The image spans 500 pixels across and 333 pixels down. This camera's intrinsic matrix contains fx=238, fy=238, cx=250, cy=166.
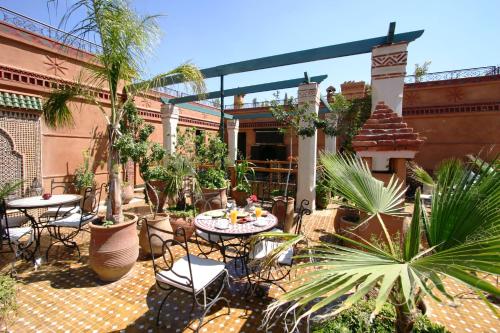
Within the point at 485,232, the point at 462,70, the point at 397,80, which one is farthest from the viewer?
the point at 462,70

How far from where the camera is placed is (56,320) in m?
2.56

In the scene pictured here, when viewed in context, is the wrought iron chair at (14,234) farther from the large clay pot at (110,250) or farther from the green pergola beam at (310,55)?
the green pergola beam at (310,55)

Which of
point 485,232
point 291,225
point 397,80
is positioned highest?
point 397,80

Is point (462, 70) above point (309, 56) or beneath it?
above

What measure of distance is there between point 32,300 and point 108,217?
120 cm

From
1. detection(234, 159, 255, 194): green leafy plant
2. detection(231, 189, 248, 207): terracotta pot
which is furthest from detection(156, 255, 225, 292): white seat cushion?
detection(234, 159, 255, 194): green leafy plant

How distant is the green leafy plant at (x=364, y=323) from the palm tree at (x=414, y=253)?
26cm

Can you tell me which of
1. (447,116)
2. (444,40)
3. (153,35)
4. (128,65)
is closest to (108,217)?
(128,65)

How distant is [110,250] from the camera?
317 cm

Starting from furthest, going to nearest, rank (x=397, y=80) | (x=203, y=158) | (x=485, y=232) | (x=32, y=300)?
1. (x=203, y=158)
2. (x=397, y=80)
3. (x=32, y=300)
4. (x=485, y=232)

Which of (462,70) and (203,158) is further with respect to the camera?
(462,70)

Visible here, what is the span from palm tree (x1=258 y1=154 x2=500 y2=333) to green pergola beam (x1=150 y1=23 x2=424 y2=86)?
125 inches

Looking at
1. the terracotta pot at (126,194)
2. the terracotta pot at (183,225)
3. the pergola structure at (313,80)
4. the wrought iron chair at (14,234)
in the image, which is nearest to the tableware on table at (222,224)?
the terracotta pot at (183,225)

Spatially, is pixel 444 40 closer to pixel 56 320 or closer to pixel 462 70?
pixel 462 70
